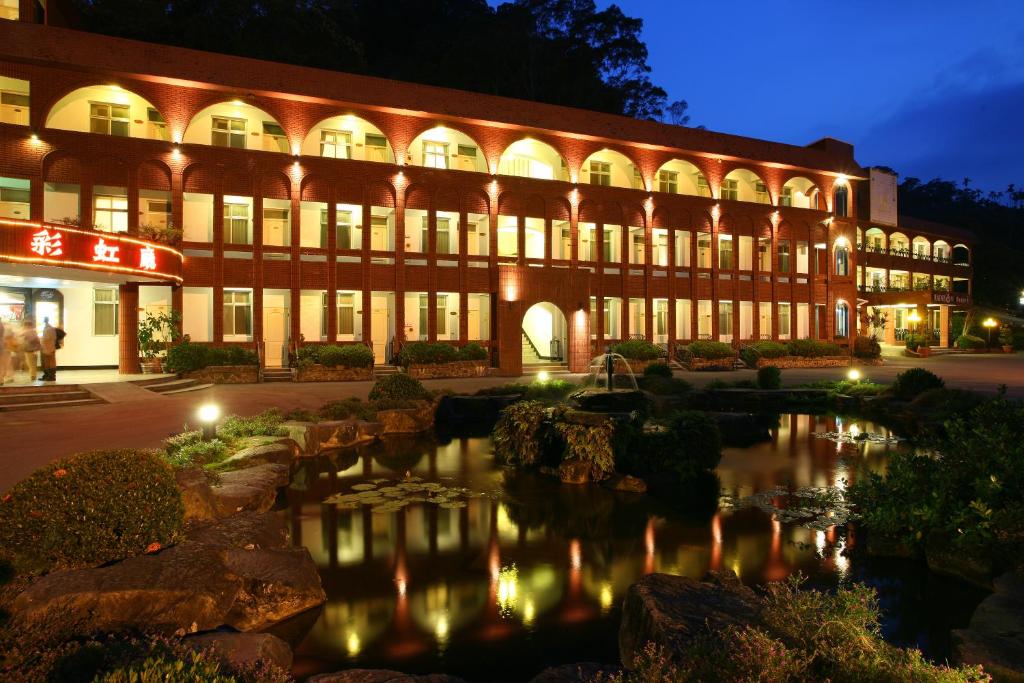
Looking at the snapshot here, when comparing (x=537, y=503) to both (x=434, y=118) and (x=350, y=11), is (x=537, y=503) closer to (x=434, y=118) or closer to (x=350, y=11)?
(x=434, y=118)

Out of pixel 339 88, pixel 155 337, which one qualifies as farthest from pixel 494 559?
pixel 339 88

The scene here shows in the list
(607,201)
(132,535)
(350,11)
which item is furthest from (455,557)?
(350,11)

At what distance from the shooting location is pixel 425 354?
25766mm

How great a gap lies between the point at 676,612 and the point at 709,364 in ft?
91.5

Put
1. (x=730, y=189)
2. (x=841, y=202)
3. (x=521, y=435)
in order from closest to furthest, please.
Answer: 1. (x=521, y=435)
2. (x=730, y=189)
3. (x=841, y=202)

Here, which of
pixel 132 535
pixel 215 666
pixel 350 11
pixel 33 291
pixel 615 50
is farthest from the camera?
pixel 615 50

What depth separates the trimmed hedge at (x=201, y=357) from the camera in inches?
871

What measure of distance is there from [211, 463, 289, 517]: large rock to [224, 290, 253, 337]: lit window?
18.1m

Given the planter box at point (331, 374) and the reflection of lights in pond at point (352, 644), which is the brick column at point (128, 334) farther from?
the reflection of lights in pond at point (352, 644)

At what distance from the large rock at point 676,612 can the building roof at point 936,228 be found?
5469 centimetres

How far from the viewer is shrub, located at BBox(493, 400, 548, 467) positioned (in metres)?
11.9

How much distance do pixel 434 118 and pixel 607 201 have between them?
9478 millimetres

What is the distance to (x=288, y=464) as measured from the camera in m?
11.2

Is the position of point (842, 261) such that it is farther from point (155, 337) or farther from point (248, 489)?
point (248, 489)
